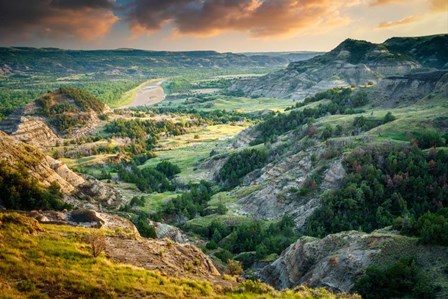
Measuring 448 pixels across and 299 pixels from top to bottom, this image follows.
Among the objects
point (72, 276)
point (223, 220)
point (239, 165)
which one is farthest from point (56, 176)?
point (72, 276)

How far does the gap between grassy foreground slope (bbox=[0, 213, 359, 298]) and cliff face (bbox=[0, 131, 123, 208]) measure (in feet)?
135

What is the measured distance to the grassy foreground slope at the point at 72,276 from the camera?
22.6 metres

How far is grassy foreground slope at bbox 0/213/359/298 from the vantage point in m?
22.6

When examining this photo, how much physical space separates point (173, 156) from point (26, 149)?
81534 mm

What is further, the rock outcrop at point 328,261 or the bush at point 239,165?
the bush at point 239,165

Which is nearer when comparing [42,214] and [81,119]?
[42,214]

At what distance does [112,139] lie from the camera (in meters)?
180

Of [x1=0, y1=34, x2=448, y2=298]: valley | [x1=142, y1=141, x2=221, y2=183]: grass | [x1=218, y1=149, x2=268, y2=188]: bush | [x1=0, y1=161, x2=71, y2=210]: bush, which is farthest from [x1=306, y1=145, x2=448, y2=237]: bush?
[x1=142, y1=141, x2=221, y2=183]: grass

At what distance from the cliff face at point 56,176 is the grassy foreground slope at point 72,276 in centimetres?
4121

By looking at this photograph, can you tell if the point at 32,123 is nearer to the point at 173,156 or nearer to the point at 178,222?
the point at 173,156

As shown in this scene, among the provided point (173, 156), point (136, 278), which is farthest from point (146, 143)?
point (136, 278)

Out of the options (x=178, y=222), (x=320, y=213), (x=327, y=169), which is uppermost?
(x=327, y=169)

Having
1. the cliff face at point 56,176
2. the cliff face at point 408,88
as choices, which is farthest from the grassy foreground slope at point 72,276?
the cliff face at point 408,88

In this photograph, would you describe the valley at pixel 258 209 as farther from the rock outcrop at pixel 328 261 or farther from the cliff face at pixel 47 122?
the cliff face at pixel 47 122
